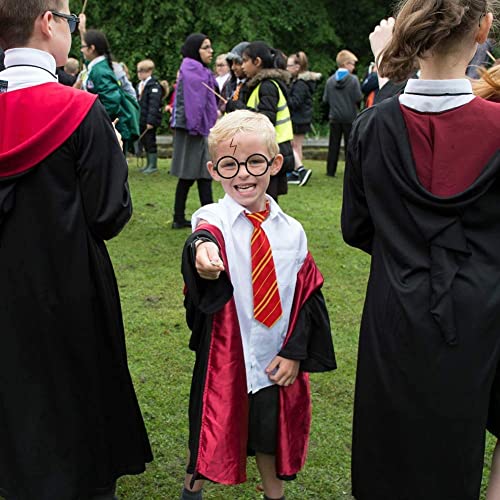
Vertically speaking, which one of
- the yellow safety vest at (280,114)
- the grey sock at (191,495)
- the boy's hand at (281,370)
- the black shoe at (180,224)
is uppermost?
the yellow safety vest at (280,114)

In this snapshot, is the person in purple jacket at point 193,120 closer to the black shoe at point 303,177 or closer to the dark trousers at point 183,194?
the dark trousers at point 183,194

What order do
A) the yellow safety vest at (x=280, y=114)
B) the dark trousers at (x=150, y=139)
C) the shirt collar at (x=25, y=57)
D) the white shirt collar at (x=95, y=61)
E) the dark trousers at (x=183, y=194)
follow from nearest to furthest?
the shirt collar at (x=25, y=57) → the yellow safety vest at (x=280, y=114) → the white shirt collar at (x=95, y=61) → the dark trousers at (x=183, y=194) → the dark trousers at (x=150, y=139)

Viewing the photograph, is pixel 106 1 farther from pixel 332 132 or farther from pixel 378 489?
pixel 378 489

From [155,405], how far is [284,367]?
4.70 ft

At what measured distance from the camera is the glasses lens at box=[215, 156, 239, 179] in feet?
8.89

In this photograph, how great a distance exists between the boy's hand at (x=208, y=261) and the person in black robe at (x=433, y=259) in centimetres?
51

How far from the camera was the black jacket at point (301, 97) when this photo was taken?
472 inches

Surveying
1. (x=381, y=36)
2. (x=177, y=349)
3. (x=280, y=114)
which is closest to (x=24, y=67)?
(x=381, y=36)

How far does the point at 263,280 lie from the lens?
2.71 m

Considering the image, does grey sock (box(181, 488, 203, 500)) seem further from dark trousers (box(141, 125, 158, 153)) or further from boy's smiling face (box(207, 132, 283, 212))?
dark trousers (box(141, 125, 158, 153))

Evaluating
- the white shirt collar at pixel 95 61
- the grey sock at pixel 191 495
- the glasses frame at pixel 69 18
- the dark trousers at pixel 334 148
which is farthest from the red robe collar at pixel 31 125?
the dark trousers at pixel 334 148

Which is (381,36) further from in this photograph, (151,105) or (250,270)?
(151,105)

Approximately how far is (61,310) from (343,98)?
33.8 feet

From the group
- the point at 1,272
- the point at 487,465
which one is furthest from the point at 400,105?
the point at 487,465
